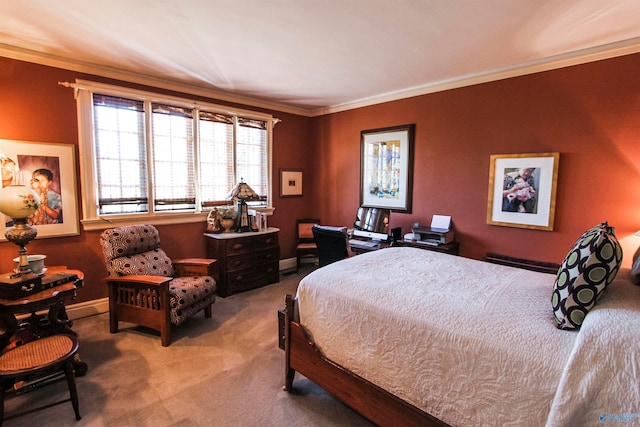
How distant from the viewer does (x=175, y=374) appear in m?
2.42

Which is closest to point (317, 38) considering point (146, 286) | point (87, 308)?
point (146, 286)

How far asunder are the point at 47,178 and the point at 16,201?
1084 millimetres

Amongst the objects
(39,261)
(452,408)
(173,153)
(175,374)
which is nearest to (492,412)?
(452,408)

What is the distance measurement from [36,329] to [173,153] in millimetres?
2329

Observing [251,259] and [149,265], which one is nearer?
[149,265]

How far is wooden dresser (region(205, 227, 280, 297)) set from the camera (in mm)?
4000

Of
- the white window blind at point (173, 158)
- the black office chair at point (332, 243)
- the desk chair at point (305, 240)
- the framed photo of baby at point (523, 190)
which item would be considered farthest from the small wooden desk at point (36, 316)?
the framed photo of baby at point (523, 190)

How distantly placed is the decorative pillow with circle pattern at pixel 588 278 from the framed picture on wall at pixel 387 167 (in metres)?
2.92

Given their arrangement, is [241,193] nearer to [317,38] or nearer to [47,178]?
[47,178]

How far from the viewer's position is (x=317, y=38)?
2639mm

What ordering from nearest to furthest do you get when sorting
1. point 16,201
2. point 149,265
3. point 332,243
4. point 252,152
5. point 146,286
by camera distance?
point 16,201 → point 146,286 → point 149,265 → point 332,243 → point 252,152

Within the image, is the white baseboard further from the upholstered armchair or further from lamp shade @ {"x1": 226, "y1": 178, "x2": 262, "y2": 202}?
lamp shade @ {"x1": 226, "y1": 178, "x2": 262, "y2": 202}

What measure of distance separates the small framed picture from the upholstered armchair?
213cm

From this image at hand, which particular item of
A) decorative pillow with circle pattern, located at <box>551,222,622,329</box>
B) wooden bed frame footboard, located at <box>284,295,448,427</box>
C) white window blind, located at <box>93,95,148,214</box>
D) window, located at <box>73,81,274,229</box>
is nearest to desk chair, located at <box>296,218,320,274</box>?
window, located at <box>73,81,274,229</box>
